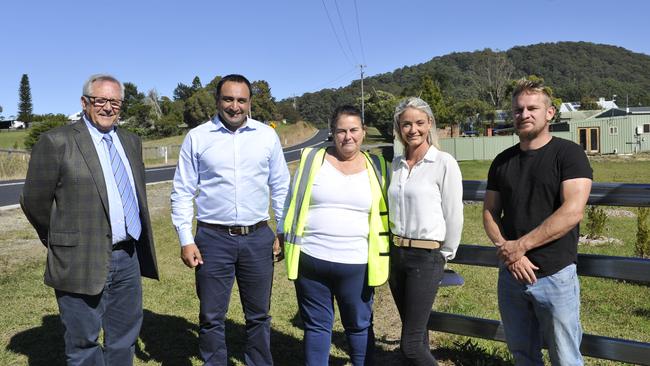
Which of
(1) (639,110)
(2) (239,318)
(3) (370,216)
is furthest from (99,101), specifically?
(1) (639,110)

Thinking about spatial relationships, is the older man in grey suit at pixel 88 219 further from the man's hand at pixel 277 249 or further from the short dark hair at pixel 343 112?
the short dark hair at pixel 343 112

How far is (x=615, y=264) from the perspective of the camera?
10.0ft

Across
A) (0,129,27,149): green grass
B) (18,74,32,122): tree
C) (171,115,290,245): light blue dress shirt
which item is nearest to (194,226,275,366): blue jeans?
(171,115,290,245): light blue dress shirt

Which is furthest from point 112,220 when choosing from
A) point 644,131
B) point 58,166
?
point 644,131

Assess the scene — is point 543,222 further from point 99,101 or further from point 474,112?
point 474,112

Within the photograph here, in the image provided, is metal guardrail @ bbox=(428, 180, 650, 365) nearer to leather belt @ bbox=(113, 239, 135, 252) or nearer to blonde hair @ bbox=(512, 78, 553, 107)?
blonde hair @ bbox=(512, 78, 553, 107)

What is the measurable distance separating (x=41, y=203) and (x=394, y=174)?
203cm

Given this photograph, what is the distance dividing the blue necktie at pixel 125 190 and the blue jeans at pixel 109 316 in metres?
0.15

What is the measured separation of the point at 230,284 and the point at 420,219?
1.43 m

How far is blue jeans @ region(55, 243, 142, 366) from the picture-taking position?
3041mm

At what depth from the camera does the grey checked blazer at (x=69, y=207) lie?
296 cm

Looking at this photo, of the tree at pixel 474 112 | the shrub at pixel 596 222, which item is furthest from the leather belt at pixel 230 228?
the tree at pixel 474 112

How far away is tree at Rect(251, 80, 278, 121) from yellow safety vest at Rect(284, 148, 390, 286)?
74337 millimetres

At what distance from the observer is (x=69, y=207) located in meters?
3.00
